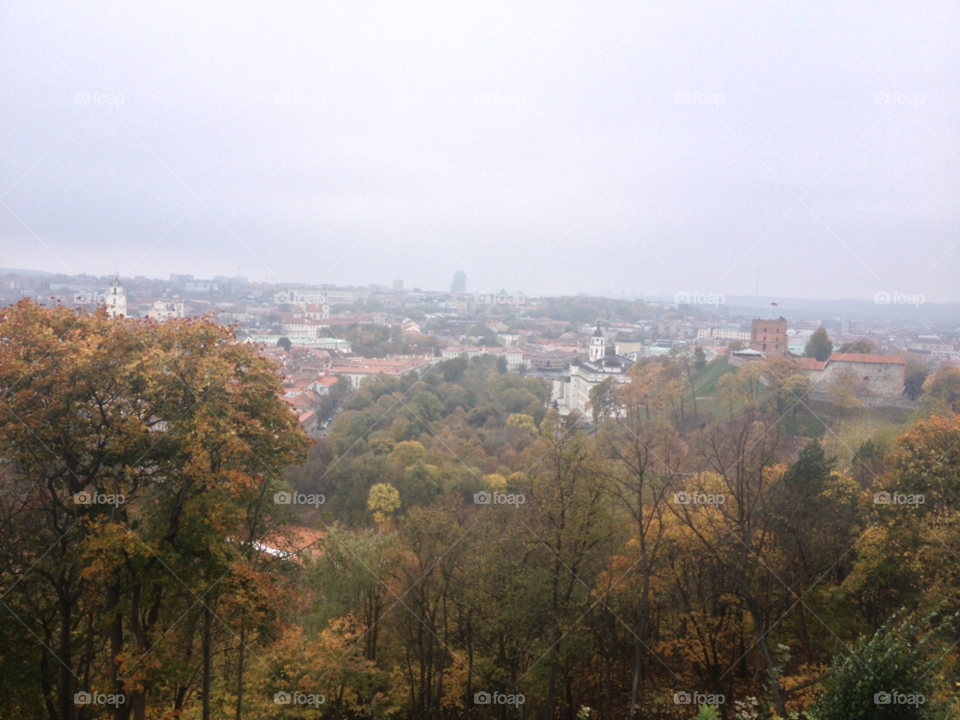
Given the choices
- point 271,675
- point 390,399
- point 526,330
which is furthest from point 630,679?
point 526,330

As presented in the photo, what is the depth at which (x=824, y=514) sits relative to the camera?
1148 cm

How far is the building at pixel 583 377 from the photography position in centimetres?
4350

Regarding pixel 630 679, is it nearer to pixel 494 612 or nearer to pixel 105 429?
pixel 494 612

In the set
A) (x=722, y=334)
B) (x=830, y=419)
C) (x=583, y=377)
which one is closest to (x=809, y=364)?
(x=830, y=419)

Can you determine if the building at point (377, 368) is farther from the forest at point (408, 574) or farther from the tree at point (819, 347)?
the tree at point (819, 347)

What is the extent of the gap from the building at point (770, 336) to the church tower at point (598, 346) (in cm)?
1179

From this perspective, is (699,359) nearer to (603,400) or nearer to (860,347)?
(860,347)

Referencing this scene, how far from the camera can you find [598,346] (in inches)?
2057

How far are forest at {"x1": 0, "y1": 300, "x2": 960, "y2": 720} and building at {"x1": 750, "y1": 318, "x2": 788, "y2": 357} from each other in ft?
103

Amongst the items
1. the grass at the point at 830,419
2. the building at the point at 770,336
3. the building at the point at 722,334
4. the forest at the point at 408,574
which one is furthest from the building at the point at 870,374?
the building at the point at 722,334

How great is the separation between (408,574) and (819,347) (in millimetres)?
33933

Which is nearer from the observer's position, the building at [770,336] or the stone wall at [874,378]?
the stone wall at [874,378]

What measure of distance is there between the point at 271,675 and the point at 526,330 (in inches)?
1959

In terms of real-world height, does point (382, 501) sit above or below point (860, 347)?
below
